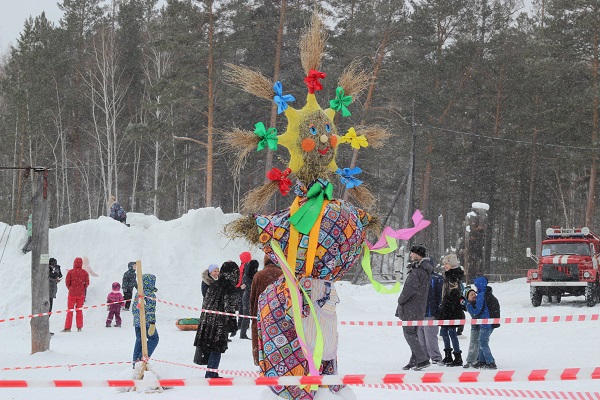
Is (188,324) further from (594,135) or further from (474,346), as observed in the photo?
(594,135)

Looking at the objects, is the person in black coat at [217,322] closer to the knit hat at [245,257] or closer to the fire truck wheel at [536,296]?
the knit hat at [245,257]

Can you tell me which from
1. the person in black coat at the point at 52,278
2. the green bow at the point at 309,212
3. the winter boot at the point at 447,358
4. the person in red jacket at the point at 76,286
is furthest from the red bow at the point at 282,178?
the person in black coat at the point at 52,278

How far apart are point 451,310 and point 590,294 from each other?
30.3 feet

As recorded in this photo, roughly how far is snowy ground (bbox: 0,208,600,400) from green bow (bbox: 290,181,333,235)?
1.22 meters

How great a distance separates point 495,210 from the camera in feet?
138

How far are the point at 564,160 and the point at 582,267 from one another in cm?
1422

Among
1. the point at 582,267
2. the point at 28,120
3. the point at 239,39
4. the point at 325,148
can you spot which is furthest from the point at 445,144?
the point at 325,148

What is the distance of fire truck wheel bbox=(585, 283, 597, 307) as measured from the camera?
19375 mm

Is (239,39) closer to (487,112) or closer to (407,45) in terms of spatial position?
(407,45)

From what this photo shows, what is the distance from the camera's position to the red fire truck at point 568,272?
19.6 meters

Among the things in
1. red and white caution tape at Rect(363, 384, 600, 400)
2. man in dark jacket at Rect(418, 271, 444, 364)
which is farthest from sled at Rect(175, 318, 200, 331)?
red and white caution tape at Rect(363, 384, 600, 400)

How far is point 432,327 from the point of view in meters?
11.5

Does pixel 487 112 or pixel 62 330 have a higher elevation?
pixel 487 112

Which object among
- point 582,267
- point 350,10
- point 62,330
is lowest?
point 62,330
